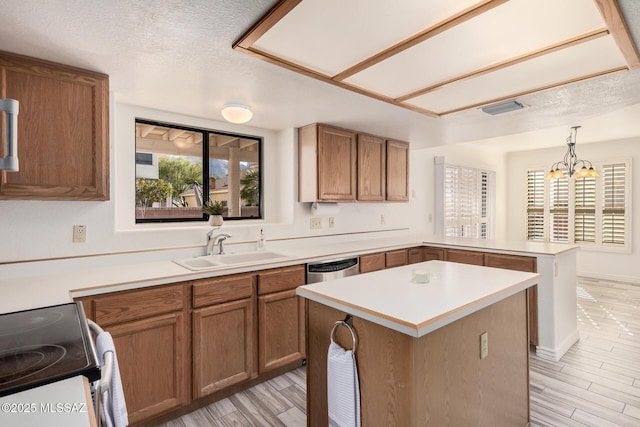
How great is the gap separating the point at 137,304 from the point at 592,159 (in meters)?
7.02

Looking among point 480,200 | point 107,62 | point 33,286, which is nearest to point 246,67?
point 107,62

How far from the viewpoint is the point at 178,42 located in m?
1.63

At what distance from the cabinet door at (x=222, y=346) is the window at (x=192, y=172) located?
1115 mm

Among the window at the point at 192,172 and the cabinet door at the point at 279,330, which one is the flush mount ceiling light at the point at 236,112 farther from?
the cabinet door at the point at 279,330

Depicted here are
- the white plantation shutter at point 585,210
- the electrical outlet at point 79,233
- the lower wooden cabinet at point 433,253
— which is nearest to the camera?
the electrical outlet at point 79,233

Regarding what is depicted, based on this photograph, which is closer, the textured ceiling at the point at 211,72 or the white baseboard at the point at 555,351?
the textured ceiling at the point at 211,72

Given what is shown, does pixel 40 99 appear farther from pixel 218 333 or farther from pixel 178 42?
pixel 218 333

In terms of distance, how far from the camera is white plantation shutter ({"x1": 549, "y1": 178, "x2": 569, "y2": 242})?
6000 millimetres

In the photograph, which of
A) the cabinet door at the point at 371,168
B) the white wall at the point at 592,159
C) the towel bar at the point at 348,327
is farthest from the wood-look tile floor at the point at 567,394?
the white wall at the point at 592,159

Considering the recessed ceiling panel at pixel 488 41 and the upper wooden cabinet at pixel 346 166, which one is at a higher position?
the recessed ceiling panel at pixel 488 41

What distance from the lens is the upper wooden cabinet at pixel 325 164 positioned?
3219 mm

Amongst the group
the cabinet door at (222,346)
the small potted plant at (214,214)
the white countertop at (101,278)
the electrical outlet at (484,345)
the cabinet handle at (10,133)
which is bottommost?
the cabinet door at (222,346)

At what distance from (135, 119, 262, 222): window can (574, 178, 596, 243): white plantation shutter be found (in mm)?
5704

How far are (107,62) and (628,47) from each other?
2.75 m
